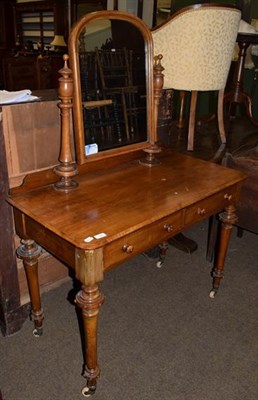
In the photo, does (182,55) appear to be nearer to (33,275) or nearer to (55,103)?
(55,103)

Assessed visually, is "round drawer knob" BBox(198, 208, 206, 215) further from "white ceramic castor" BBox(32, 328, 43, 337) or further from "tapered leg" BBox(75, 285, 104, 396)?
"white ceramic castor" BBox(32, 328, 43, 337)

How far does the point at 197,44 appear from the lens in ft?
6.68

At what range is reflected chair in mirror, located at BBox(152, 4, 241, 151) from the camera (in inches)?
78.3

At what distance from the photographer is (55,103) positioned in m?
1.49

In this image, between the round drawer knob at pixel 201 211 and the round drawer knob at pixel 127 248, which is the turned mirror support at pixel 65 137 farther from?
the round drawer knob at pixel 201 211

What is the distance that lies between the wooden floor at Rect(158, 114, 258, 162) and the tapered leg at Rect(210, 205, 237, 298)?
0.55m

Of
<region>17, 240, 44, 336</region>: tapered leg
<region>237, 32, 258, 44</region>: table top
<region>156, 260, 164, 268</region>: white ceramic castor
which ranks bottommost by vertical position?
<region>156, 260, 164, 268</region>: white ceramic castor

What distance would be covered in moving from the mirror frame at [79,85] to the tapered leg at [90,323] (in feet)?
1.77

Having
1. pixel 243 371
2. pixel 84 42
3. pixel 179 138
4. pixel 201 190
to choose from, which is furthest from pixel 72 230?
pixel 179 138

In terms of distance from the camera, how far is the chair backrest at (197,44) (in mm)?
1988

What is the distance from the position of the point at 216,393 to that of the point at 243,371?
18 cm

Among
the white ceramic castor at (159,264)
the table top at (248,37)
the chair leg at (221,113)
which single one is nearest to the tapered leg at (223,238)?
the white ceramic castor at (159,264)

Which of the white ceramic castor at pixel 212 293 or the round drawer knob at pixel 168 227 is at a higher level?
the round drawer knob at pixel 168 227

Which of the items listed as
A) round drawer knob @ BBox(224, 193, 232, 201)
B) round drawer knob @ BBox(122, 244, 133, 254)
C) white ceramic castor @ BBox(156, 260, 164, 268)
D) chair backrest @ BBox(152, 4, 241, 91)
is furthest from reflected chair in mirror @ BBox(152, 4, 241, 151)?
round drawer knob @ BBox(122, 244, 133, 254)
